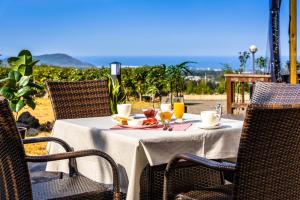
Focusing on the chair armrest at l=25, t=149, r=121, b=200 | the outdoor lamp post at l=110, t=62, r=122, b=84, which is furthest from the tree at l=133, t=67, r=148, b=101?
the chair armrest at l=25, t=149, r=121, b=200

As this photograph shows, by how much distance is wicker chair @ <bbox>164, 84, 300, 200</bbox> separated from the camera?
86.3 inches

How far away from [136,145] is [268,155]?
740 millimetres

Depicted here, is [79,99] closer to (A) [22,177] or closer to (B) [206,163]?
(A) [22,177]

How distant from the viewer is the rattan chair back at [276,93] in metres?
3.78

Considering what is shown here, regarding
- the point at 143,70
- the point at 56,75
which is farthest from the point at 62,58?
the point at 143,70

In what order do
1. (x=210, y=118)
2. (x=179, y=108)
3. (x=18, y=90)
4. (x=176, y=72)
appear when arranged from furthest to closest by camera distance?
(x=176, y=72)
(x=18, y=90)
(x=179, y=108)
(x=210, y=118)

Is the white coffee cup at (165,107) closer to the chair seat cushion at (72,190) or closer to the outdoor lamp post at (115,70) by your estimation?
the chair seat cushion at (72,190)

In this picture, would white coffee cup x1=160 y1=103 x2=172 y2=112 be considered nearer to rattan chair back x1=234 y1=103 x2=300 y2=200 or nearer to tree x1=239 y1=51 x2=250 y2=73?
rattan chair back x1=234 y1=103 x2=300 y2=200

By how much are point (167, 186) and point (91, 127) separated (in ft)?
2.36

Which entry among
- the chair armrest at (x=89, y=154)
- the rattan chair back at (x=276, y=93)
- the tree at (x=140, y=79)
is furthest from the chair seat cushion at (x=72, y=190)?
the tree at (x=140, y=79)

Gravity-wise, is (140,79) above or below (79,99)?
above

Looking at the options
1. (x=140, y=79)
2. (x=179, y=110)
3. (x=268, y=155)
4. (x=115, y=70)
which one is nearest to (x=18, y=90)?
(x=115, y=70)

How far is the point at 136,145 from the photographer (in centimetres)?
274

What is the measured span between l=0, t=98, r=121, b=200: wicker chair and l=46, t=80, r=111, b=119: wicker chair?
1.25 metres
